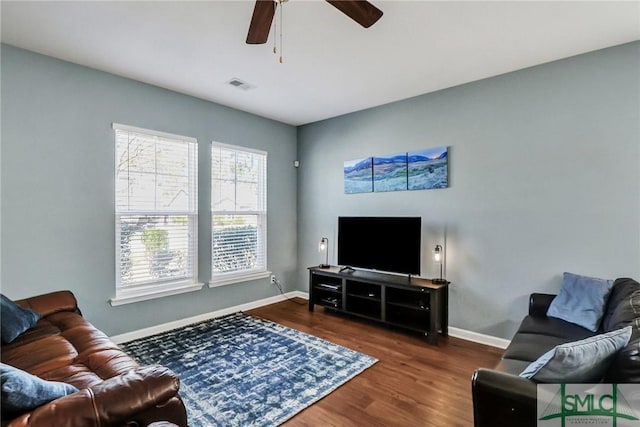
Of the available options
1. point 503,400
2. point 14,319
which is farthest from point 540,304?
point 14,319

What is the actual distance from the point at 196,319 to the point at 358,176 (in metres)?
2.83

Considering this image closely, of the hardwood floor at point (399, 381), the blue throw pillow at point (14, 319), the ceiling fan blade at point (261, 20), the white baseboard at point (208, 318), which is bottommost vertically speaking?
the hardwood floor at point (399, 381)

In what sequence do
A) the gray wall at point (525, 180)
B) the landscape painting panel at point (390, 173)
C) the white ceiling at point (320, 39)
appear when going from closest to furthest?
the white ceiling at point (320, 39) → the gray wall at point (525, 180) → the landscape painting panel at point (390, 173)

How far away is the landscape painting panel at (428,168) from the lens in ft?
12.2

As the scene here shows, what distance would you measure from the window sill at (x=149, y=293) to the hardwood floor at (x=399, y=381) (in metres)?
1.24

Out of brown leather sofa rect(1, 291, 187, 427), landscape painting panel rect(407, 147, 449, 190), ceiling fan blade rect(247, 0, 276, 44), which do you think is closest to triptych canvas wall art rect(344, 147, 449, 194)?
landscape painting panel rect(407, 147, 449, 190)

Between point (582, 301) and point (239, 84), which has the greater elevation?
point (239, 84)

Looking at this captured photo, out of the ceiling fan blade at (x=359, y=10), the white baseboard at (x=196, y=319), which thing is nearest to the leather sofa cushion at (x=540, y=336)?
the ceiling fan blade at (x=359, y=10)

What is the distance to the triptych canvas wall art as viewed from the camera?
375cm

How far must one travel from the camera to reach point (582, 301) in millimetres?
2555

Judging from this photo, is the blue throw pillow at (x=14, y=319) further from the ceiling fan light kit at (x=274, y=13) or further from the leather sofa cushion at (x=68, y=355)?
the ceiling fan light kit at (x=274, y=13)

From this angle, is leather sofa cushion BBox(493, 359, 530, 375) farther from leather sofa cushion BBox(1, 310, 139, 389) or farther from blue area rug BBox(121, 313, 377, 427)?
leather sofa cushion BBox(1, 310, 139, 389)

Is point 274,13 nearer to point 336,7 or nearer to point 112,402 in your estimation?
point 336,7

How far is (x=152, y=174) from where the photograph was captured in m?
3.63
